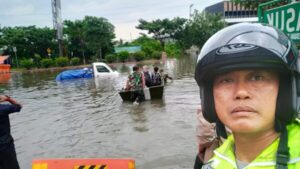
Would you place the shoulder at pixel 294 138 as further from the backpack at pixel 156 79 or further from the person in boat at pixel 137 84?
the backpack at pixel 156 79

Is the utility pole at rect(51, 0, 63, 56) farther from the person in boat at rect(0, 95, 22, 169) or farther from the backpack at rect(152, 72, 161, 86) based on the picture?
the person in boat at rect(0, 95, 22, 169)

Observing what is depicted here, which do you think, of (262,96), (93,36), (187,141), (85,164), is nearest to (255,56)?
(262,96)

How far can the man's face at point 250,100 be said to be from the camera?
1.14m

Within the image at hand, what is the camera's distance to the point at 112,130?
30.9 feet

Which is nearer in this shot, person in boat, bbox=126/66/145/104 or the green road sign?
the green road sign

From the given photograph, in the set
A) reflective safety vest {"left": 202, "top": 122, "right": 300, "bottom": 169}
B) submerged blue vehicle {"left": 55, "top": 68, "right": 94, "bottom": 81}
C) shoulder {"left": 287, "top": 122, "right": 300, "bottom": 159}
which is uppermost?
shoulder {"left": 287, "top": 122, "right": 300, "bottom": 159}

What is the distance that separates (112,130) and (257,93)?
27.8ft

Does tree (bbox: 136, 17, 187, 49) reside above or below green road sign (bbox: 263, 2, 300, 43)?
above

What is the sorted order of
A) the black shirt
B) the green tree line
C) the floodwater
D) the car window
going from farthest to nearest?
the green tree line < the car window < the floodwater < the black shirt

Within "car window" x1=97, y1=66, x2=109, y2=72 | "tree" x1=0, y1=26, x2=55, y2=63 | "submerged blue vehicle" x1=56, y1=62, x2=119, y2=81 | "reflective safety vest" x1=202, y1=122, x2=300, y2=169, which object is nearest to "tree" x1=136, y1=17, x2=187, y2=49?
"tree" x1=0, y1=26, x2=55, y2=63

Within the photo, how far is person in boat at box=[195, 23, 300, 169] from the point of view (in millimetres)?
1136

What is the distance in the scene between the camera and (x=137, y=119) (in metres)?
10.7

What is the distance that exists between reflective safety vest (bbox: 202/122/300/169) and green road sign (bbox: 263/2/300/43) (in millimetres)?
2051

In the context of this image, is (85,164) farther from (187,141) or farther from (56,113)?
(56,113)
